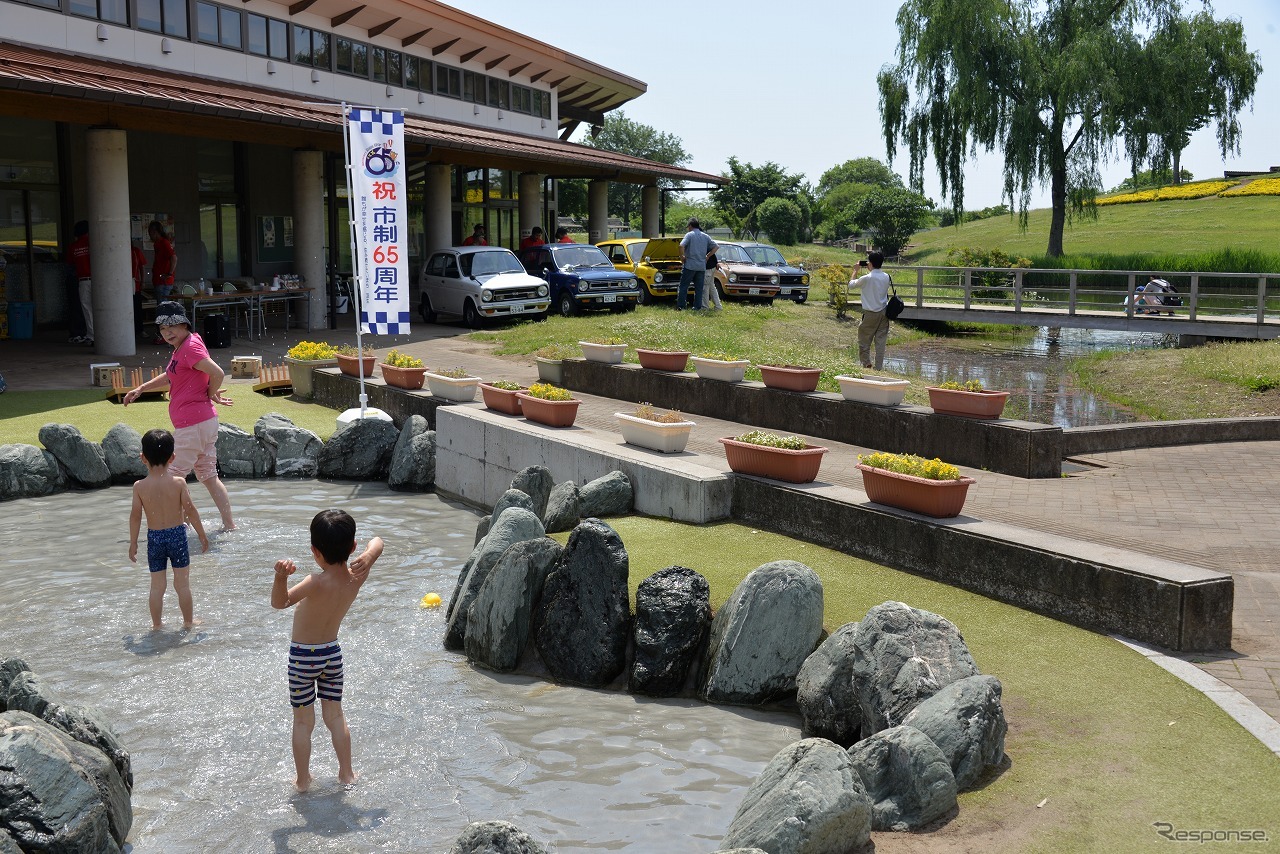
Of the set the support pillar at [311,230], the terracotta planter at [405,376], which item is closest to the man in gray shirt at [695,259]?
the support pillar at [311,230]

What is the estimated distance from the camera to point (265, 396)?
55.2 feet

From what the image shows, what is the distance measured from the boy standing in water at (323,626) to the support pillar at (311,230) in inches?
747

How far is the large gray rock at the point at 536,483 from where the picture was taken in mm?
10602

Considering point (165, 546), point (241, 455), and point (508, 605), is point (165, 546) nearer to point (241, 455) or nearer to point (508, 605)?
point (508, 605)

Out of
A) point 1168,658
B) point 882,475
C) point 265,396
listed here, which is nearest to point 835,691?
point 1168,658

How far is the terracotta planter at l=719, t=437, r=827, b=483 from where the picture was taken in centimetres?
912

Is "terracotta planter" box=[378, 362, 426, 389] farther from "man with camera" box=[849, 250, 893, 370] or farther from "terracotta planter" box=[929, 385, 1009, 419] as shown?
"terracotta planter" box=[929, 385, 1009, 419]

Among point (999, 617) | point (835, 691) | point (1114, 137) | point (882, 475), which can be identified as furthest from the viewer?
point (1114, 137)

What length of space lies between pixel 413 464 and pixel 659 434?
146 inches

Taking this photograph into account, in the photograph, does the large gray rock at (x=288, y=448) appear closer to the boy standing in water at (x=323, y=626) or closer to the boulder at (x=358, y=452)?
the boulder at (x=358, y=452)

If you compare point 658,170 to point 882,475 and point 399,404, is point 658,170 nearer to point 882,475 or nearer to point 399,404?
point 399,404

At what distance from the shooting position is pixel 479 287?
2372 cm

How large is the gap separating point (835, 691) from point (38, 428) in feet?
35.1

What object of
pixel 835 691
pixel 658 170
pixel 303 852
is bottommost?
pixel 303 852
